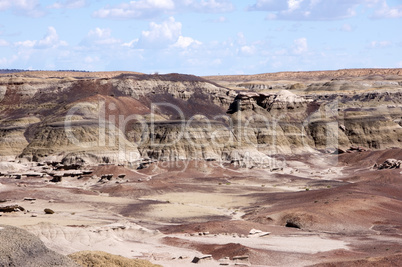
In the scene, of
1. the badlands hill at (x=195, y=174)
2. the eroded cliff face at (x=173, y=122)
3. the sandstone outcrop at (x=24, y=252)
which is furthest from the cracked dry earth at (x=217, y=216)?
the eroded cliff face at (x=173, y=122)

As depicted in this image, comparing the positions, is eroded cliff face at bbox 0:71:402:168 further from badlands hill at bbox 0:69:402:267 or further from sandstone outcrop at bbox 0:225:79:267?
sandstone outcrop at bbox 0:225:79:267

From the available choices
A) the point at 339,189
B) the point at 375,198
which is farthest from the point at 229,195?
the point at 375,198

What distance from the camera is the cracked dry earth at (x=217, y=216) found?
113 feet

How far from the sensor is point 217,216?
180 ft

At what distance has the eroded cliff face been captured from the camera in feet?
353

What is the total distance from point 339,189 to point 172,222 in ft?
64.8

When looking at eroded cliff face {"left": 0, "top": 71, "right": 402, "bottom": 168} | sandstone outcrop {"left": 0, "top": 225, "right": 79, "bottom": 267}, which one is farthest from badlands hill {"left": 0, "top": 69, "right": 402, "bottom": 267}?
eroded cliff face {"left": 0, "top": 71, "right": 402, "bottom": 168}

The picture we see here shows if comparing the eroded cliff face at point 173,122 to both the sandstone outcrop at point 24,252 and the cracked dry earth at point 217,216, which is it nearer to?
the cracked dry earth at point 217,216

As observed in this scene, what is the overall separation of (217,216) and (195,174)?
130 feet

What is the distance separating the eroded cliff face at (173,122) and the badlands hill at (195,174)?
0.33 metres

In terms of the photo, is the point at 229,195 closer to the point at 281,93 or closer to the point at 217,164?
the point at 217,164

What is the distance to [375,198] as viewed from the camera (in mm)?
55875

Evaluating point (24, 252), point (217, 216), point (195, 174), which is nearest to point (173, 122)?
point (195, 174)

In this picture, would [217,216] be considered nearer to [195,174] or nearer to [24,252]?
[24,252]
